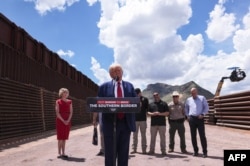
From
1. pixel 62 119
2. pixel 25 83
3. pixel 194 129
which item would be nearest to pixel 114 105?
pixel 62 119

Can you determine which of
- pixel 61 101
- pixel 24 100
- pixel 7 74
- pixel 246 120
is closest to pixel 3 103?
pixel 7 74

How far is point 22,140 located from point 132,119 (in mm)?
12084

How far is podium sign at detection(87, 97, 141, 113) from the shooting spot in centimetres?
533

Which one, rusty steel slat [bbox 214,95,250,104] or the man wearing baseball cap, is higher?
rusty steel slat [bbox 214,95,250,104]

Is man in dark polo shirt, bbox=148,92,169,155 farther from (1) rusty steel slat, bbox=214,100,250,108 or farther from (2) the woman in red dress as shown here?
(1) rusty steel slat, bbox=214,100,250,108

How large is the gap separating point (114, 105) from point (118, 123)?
1.45 ft

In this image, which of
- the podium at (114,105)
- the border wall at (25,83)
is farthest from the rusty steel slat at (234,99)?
the podium at (114,105)

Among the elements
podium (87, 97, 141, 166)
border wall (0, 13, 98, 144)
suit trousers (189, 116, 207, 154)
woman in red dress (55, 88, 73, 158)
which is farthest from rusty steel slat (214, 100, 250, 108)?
podium (87, 97, 141, 166)

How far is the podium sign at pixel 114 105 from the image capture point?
5328mm

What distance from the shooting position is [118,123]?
18.7ft

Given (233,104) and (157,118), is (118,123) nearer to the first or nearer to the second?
(157,118)

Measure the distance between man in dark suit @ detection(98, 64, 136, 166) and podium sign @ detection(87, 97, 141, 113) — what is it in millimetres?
228

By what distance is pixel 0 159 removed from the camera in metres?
10.5

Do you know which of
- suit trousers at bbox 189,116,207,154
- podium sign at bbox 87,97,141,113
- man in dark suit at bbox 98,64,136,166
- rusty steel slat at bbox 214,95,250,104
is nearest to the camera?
podium sign at bbox 87,97,141,113
